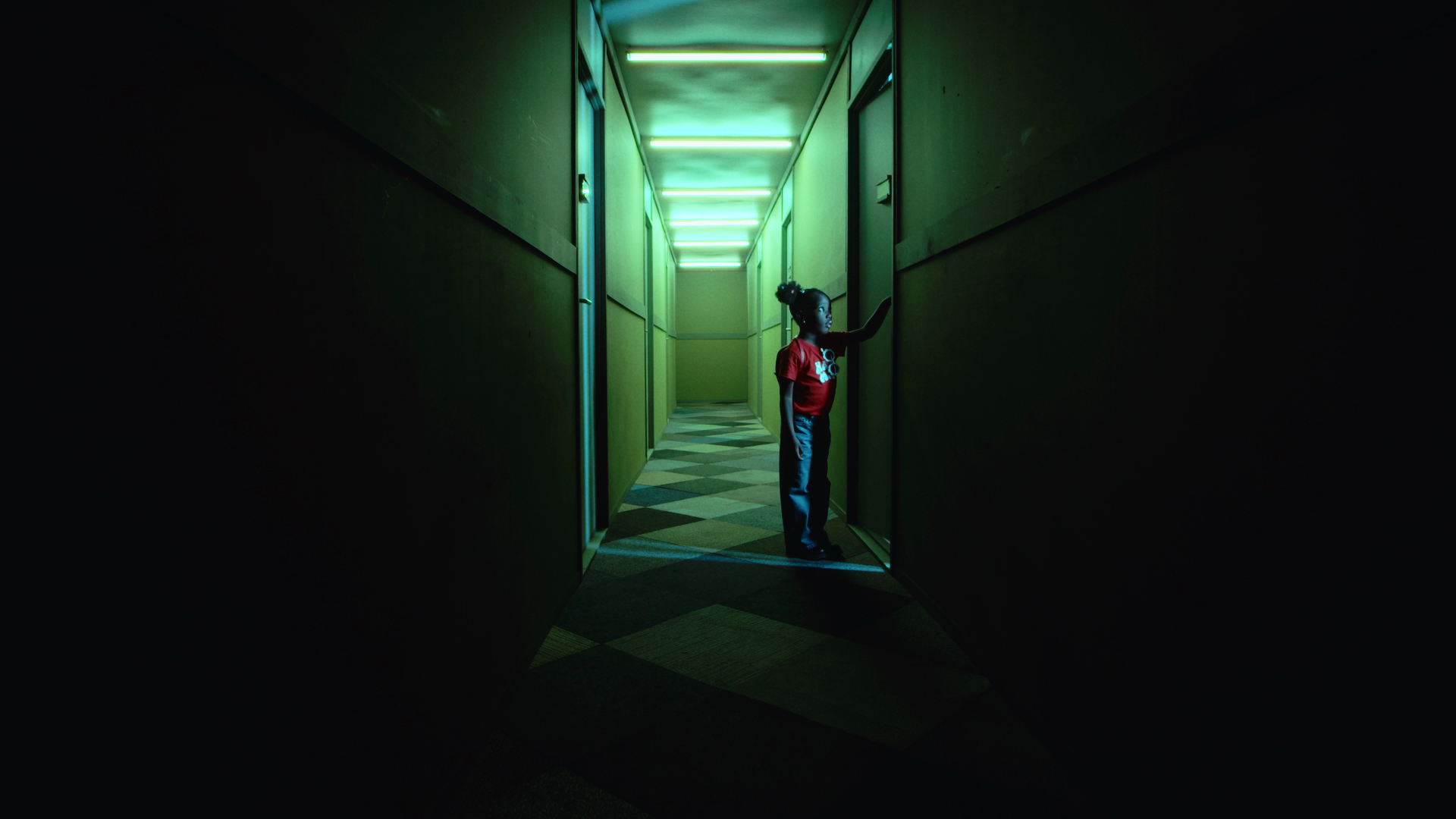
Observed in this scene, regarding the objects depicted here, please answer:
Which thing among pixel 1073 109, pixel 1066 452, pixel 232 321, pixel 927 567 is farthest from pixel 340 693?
pixel 927 567

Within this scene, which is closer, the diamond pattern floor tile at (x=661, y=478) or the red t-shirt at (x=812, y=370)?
the red t-shirt at (x=812, y=370)

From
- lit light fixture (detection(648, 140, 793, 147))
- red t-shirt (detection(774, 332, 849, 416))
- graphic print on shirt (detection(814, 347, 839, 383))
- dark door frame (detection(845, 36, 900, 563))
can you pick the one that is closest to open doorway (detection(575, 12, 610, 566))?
red t-shirt (detection(774, 332, 849, 416))

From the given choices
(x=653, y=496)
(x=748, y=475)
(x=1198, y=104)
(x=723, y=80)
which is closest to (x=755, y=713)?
(x=1198, y=104)

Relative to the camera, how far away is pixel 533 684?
2.35m

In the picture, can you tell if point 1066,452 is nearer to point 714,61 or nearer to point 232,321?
point 232,321

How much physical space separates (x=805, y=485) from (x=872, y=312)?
1351 millimetres

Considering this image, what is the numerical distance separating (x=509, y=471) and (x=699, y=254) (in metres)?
13.5

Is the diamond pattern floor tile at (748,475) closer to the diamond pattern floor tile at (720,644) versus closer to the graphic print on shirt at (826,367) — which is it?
the graphic print on shirt at (826,367)

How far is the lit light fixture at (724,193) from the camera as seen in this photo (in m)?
9.36

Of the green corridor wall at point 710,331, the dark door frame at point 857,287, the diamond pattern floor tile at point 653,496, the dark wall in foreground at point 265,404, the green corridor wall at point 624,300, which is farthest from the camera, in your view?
the green corridor wall at point 710,331

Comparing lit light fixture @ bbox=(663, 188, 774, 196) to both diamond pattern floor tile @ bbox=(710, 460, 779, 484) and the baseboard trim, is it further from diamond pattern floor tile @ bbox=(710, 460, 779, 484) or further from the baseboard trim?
the baseboard trim

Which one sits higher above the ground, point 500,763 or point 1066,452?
point 1066,452

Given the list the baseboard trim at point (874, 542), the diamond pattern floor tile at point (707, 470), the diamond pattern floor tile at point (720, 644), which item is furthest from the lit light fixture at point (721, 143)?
the diamond pattern floor tile at point (720, 644)

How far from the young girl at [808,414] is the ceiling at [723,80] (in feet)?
6.76
